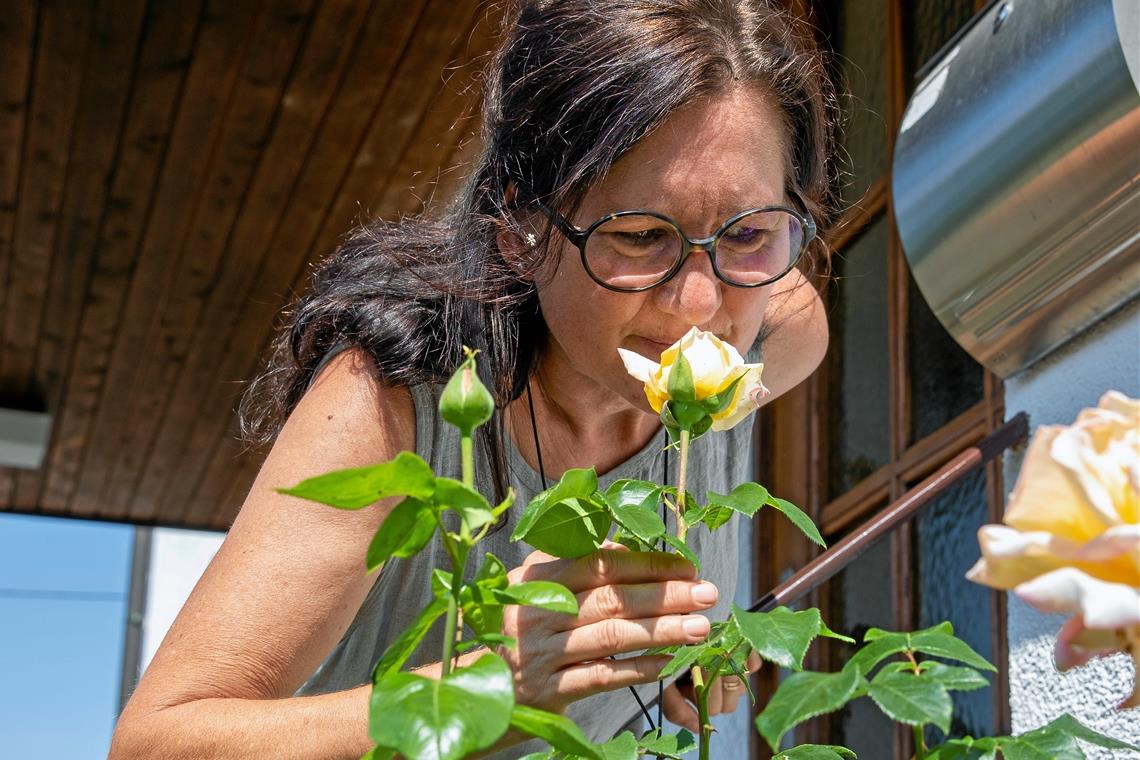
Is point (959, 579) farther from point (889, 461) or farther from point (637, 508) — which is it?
point (637, 508)

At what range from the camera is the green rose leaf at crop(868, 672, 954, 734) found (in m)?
0.59

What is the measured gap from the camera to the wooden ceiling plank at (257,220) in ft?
12.0

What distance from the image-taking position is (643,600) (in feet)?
2.74

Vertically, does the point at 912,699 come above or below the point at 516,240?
below

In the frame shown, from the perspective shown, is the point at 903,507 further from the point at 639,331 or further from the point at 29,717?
the point at 29,717

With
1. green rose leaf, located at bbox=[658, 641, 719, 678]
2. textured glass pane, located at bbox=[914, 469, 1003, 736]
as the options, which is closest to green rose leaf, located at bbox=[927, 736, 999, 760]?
green rose leaf, located at bbox=[658, 641, 719, 678]

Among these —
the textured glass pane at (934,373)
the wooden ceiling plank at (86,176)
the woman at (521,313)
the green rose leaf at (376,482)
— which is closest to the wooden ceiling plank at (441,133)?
the wooden ceiling plank at (86,176)

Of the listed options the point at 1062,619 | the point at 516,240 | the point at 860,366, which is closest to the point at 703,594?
Answer: the point at 516,240

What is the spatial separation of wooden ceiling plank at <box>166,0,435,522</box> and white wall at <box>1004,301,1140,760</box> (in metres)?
1.53

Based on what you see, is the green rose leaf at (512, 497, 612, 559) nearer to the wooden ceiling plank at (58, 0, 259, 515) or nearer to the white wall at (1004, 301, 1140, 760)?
the white wall at (1004, 301, 1140, 760)

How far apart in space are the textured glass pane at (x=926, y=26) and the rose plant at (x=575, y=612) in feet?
7.44

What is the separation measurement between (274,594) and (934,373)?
1823 mm

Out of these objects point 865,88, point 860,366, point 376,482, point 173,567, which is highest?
point 865,88

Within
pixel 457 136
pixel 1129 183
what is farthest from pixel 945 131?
pixel 457 136
